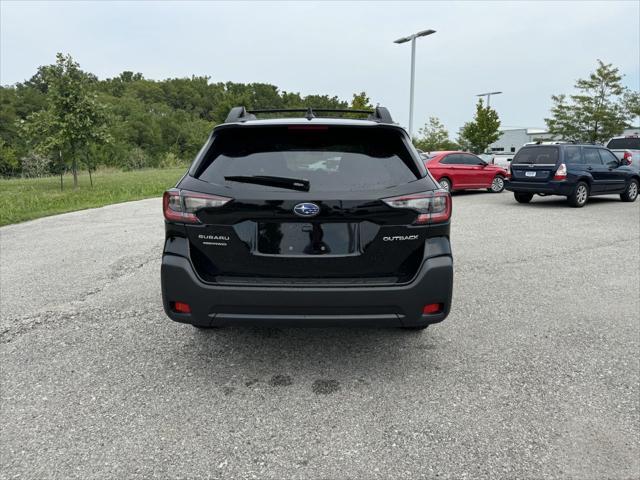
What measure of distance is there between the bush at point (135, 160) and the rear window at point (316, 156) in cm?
6044

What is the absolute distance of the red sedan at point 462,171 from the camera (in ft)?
50.8

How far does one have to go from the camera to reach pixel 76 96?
19391mm

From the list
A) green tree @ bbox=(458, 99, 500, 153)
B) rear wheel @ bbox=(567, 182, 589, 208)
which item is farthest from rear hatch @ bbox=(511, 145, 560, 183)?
green tree @ bbox=(458, 99, 500, 153)

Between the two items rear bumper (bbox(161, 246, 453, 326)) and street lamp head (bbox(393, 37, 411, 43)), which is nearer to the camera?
rear bumper (bbox(161, 246, 453, 326))

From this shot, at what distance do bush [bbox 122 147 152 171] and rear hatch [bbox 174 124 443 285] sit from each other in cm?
6062

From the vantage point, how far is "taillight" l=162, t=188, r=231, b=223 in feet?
9.02

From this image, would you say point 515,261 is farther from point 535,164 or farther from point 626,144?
point 626,144

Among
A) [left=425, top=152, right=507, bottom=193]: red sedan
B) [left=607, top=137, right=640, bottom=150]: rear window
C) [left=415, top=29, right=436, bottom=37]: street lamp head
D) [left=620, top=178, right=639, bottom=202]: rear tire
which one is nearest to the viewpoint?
[left=620, top=178, right=639, bottom=202]: rear tire

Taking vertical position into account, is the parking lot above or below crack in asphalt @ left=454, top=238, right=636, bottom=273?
below

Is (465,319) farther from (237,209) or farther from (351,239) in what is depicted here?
(237,209)

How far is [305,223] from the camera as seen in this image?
275cm

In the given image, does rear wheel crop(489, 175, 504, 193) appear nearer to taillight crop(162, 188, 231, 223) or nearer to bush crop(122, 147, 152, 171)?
taillight crop(162, 188, 231, 223)

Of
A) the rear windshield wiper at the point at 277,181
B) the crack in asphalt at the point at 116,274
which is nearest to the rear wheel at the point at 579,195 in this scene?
the crack in asphalt at the point at 116,274

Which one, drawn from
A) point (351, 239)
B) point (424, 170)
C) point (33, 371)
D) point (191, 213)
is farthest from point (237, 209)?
point (33, 371)
